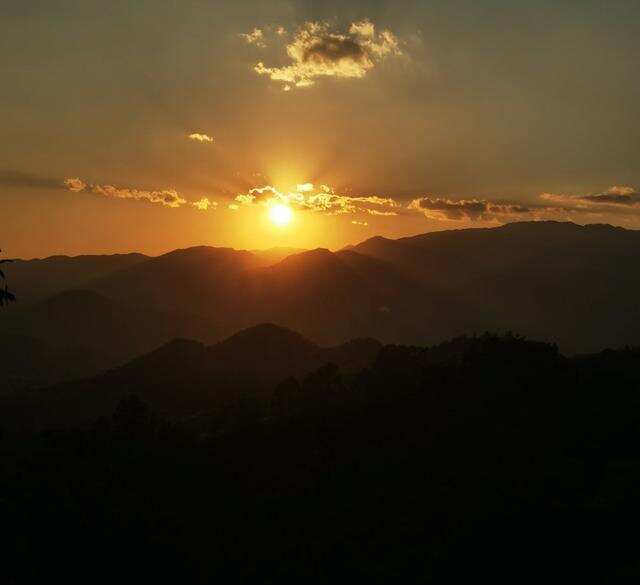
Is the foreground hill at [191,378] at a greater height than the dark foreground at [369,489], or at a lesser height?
lesser

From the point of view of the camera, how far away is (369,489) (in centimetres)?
4872

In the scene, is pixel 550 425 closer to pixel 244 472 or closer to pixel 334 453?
pixel 334 453

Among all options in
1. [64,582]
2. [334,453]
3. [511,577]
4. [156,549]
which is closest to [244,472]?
[334,453]

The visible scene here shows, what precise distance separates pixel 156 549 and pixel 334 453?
1783 centimetres

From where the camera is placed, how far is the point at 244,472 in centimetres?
5359

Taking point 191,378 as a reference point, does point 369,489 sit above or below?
above

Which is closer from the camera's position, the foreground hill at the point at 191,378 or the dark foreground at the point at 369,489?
the dark foreground at the point at 369,489

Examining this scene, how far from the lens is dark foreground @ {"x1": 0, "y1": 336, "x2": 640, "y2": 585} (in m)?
38.8

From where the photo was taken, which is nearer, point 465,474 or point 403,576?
point 403,576

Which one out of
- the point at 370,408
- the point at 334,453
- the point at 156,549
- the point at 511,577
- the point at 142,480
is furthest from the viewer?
the point at 370,408

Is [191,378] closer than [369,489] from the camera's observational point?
No

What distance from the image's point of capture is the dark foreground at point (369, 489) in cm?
3881

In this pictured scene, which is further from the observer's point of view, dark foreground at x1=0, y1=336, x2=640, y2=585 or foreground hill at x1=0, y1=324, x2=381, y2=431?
foreground hill at x1=0, y1=324, x2=381, y2=431

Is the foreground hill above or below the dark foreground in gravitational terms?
below
